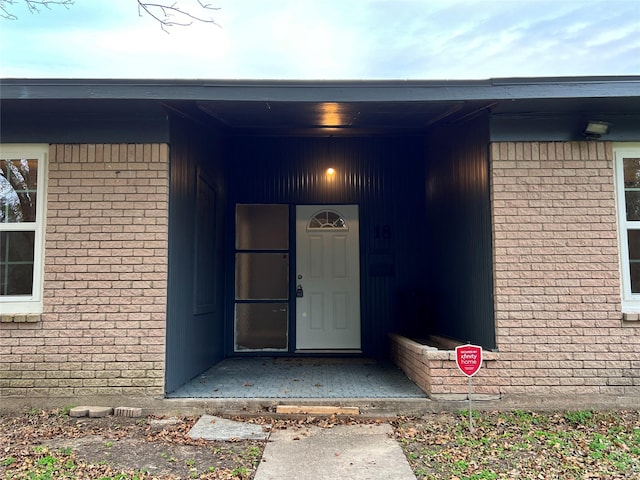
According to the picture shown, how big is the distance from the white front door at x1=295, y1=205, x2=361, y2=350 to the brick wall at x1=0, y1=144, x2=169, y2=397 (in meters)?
2.91

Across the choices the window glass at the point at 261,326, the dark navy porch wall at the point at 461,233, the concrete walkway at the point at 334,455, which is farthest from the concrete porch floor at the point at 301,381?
the dark navy porch wall at the point at 461,233

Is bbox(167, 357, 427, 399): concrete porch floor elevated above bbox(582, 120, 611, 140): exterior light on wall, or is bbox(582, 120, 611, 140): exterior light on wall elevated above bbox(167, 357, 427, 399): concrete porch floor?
bbox(582, 120, 611, 140): exterior light on wall

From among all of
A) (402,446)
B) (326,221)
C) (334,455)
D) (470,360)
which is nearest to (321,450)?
(334,455)

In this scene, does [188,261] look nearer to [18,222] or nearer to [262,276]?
[18,222]

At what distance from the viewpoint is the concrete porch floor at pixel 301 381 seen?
478 centimetres

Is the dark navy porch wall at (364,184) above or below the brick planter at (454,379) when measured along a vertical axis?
above

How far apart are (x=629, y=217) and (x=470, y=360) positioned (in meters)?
2.34

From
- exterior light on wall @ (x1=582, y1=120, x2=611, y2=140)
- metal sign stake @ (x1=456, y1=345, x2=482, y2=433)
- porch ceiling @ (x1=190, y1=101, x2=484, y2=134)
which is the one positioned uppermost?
porch ceiling @ (x1=190, y1=101, x2=484, y2=134)

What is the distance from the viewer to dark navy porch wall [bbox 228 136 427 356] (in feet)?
23.9

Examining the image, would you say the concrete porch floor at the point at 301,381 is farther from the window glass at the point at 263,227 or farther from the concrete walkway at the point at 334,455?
the window glass at the point at 263,227

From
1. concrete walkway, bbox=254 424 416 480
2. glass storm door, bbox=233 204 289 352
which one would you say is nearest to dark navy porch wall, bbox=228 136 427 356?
glass storm door, bbox=233 204 289 352

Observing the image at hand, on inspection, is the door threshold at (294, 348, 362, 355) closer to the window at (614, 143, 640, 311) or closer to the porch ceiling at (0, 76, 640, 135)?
the window at (614, 143, 640, 311)

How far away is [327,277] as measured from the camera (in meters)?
7.32

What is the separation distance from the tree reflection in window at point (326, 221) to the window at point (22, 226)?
3705 mm
